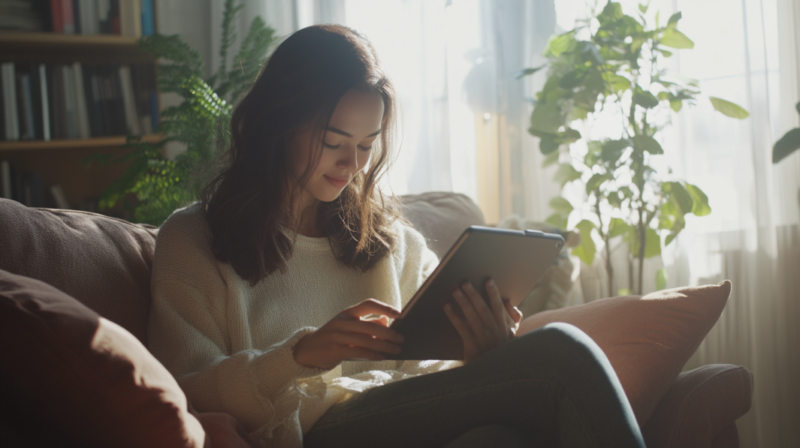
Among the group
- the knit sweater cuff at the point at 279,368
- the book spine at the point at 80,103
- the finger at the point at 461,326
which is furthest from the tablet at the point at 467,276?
the book spine at the point at 80,103

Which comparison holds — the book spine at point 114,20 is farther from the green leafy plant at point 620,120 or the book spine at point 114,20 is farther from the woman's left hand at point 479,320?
the woman's left hand at point 479,320

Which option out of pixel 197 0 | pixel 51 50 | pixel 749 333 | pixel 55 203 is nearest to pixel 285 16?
pixel 197 0

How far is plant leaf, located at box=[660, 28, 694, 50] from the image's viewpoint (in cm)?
164

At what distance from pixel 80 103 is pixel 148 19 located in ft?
1.41

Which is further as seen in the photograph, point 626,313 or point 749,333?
point 749,333

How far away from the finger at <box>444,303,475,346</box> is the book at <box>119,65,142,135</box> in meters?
1.94

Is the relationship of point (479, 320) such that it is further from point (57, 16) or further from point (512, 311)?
point (57, 16)

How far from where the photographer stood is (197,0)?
2639 mm

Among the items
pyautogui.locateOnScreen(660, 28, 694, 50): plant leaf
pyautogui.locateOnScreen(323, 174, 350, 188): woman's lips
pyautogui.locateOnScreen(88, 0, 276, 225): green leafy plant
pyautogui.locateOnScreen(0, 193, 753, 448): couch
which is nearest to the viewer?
pyautogui.locateOnScreen(0, 193, 753, 448): couch

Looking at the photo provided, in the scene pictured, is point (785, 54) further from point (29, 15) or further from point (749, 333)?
point (29, 15)

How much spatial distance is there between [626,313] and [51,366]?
→ 931 millimetres

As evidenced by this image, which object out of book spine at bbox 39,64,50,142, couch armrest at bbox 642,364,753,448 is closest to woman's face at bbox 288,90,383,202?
couch armrest at bbox 642,364,753,448

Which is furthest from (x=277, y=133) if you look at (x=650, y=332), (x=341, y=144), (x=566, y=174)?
(x=566, y=174)

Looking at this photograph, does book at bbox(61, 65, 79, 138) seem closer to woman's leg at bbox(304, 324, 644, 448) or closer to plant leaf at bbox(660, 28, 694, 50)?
woman's leg at bbox(304, 324, 644, 448)
